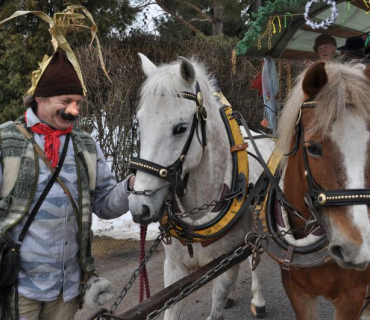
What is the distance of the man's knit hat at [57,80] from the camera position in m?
1.61

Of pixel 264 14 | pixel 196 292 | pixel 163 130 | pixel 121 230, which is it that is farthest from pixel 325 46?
pixel 121 230

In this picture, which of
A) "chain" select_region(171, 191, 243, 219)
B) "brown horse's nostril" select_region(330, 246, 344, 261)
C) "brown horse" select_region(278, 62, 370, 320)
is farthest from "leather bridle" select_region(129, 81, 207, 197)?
"brown horse's nostril" select_region(330, 246, 344, 261)

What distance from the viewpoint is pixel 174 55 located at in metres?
6.51

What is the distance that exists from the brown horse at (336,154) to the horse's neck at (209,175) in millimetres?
524

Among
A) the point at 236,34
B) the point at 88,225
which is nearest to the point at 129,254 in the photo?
the point at 88,225

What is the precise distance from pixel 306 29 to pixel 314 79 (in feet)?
6.11

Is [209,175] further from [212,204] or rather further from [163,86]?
[163,86]

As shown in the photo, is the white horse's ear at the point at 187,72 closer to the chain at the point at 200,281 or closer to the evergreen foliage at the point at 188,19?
the chain at the point at 200,281

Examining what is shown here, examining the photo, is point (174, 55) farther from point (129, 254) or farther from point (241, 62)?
point (129, 254)

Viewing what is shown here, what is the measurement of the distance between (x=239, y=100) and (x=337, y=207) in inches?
228

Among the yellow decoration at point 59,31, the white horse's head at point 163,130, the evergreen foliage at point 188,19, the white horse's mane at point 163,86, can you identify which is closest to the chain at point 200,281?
the white horse's head at point 163,130

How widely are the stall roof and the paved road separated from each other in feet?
7.47

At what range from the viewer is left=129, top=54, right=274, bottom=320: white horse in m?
1.83

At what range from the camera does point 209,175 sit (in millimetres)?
2164
